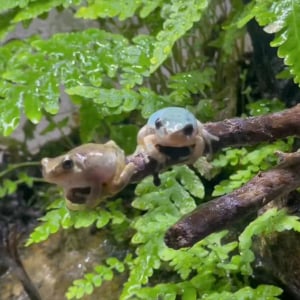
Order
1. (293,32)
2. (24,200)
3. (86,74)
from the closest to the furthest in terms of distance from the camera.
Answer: (293,32) → (86,74) → (24,200)

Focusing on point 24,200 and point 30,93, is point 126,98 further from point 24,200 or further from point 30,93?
point 24,200

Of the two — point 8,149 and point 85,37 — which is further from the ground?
point 85,37

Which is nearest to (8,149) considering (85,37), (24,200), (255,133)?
(24,200)

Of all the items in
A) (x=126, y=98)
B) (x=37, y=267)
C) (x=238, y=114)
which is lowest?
(x=37, y=267)

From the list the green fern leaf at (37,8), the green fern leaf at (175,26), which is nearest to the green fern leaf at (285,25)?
the green fern leaf at (175,26)

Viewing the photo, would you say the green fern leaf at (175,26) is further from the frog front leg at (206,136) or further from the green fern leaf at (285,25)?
the frog front leg at (206,136)

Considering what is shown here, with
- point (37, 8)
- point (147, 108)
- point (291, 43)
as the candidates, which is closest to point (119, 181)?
point (291, 43)

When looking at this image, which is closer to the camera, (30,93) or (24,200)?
(30,93)

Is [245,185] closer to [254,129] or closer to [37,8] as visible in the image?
[254,129]
